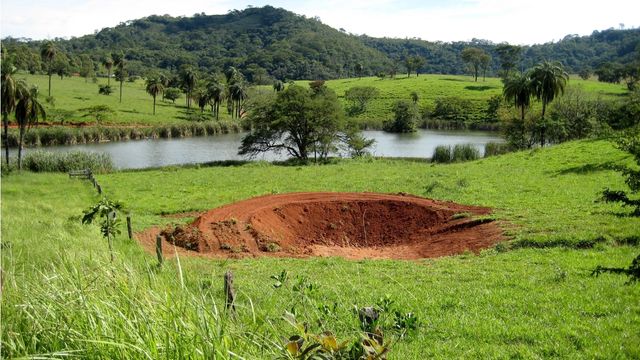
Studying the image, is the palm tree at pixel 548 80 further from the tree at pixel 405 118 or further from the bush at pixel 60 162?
the tree at pixel 405 118

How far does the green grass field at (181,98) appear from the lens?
90250 mm

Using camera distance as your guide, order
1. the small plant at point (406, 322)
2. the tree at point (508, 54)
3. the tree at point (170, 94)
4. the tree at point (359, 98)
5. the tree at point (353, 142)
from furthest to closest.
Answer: the tree at point (508, 54) → the tree at point (170, 94) → the tree at point (359, 98) → the tree at point (353, 142) → the small plant at point (406, 322)

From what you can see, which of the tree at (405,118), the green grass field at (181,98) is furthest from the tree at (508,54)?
the tree at (405,118)

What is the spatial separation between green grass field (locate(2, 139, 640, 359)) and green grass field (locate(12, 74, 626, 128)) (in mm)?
59422

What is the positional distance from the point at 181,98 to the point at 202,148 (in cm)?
7072

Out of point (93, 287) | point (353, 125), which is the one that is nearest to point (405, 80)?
point (353, 125)

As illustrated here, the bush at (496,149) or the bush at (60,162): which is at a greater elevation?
the bush at (496,149)

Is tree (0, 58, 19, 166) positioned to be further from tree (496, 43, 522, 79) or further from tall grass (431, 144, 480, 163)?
tree (496, 43, 522, 79)

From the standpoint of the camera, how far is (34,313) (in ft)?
14.3

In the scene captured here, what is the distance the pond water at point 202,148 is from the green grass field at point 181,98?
15233 mm

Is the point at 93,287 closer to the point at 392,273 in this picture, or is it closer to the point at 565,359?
the point at 565,359

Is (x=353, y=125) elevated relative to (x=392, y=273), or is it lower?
elevated

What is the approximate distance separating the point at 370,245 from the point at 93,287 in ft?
52.6

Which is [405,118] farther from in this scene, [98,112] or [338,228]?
[338,228]
